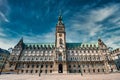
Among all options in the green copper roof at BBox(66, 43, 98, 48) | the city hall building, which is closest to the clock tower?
the city hall building

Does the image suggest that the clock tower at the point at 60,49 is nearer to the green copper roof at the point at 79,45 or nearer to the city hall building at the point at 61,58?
the city hall building at the point at 61,58

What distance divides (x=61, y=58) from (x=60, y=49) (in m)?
6.28

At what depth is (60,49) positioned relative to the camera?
221ft

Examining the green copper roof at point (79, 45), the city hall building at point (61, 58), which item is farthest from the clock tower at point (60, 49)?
the green copper roof at point (79, 45)

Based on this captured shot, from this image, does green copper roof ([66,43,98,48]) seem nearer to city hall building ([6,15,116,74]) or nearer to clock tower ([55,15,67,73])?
city hall building ([6,15,116,74])

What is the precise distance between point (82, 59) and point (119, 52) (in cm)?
2924

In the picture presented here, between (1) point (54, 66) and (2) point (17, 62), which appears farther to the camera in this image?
(2) point (17, 62)

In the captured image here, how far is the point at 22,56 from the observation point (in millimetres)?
70625

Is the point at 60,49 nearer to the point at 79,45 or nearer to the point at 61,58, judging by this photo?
the point at 61,58

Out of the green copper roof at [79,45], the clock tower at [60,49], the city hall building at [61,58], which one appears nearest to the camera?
the clock tower at [60,49]

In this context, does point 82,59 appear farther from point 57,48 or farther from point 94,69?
point 57,48

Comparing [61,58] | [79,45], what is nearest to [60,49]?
[61,58]

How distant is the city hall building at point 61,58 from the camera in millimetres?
65106

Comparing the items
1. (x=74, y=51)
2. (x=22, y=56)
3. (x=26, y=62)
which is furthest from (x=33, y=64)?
(x=74, y=51)
